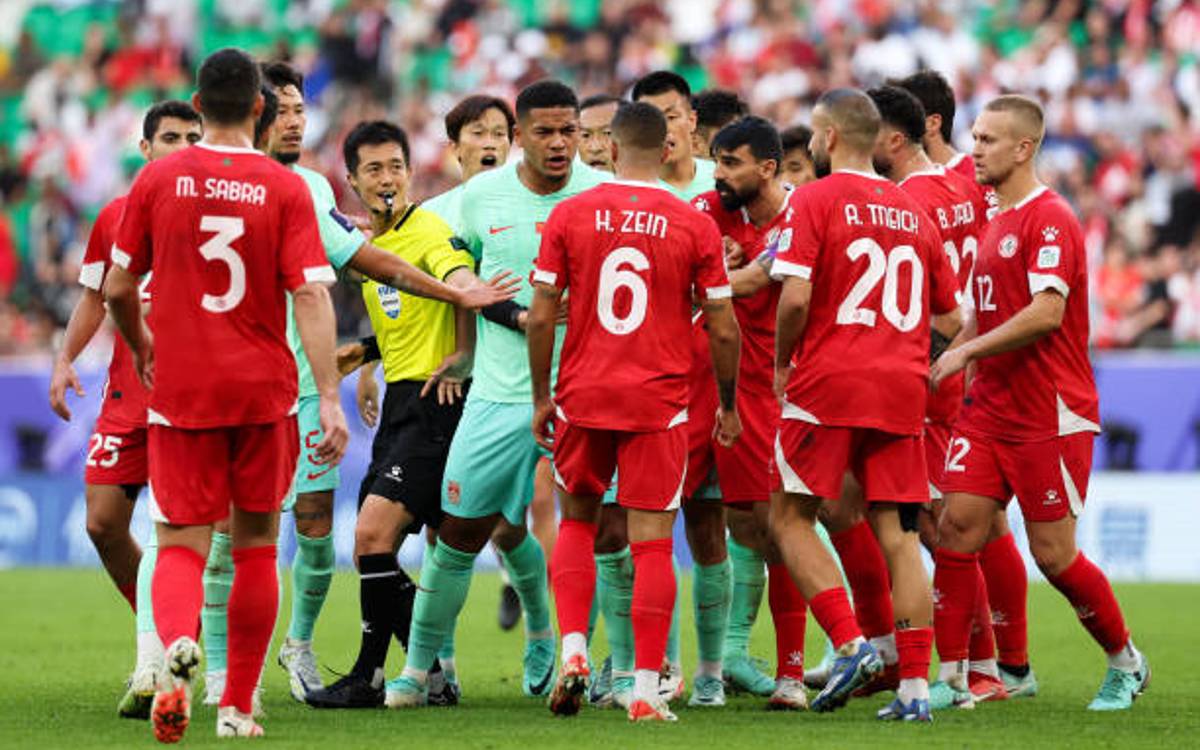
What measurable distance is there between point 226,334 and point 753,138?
9.01 feet

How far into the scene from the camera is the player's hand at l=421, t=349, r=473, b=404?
9641mm

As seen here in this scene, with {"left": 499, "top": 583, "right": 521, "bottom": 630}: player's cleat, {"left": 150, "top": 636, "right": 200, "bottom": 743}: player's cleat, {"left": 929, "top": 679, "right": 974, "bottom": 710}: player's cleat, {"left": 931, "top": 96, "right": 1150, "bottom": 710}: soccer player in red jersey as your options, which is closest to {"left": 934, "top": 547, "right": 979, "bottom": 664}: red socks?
{"left": 931, "top": 96, "right": 1150, "bottom": 710}: soccer player in red jersey

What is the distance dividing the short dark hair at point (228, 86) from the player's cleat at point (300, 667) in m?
3.14

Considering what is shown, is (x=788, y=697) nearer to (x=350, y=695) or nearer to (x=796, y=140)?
(x=350, y=695)

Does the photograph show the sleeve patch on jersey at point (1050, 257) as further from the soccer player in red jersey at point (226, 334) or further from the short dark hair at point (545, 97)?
the soccer player in red jersey at point (226, 334)

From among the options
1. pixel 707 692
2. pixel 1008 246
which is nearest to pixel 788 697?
pixel 707 692

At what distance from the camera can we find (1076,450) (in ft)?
30.3

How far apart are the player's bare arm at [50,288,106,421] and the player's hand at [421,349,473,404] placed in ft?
5.03

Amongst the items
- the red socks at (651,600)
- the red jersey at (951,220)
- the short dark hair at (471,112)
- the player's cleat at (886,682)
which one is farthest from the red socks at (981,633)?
the short dark hair at (471,112)

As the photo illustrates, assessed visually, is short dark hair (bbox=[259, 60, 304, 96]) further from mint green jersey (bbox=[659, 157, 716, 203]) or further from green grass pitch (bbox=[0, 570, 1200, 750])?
green grass pitch (bbox=[0, 570, 1200, 750])

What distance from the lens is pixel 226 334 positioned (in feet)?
25.1

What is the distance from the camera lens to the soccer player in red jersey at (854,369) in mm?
8547

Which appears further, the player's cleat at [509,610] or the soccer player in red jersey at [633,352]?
the player's cleat at [509,610]

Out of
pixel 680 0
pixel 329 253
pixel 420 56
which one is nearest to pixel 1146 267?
pixel 680 0
